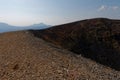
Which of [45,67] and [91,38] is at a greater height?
[91,38]

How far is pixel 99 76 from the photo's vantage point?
21938 millimetres

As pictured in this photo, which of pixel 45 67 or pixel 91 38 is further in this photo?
pixel 91 38

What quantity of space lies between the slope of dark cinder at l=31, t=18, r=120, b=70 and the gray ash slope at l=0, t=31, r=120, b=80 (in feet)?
48.5

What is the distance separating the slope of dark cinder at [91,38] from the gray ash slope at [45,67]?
582 inches

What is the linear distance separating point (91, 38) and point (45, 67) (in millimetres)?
32302

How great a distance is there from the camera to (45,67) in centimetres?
2395

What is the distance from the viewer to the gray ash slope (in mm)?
22047

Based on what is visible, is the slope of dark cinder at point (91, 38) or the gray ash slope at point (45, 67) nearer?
the gray ash slope at point (45, 67)

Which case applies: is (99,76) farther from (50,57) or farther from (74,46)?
(74,46)

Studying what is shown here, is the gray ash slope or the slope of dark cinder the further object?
the slope of dark cinder

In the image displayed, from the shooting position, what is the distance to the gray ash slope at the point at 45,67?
868 inches

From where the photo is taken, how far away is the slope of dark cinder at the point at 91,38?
154 feet

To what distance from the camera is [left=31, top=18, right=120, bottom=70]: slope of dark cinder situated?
154 feet

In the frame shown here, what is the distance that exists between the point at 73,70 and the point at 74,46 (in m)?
27.0
